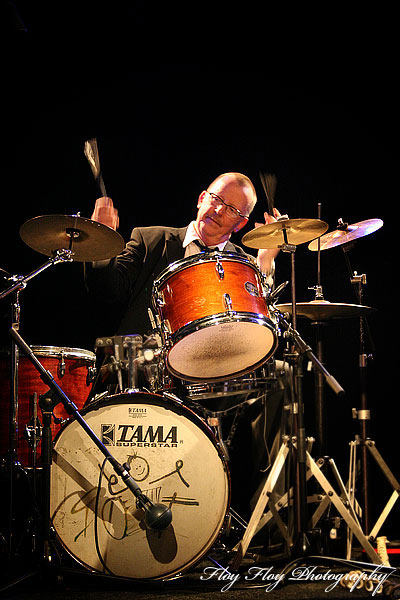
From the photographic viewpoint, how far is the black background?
3.74 meters

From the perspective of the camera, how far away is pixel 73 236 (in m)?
2.61

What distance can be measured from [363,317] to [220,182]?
45.4 inches

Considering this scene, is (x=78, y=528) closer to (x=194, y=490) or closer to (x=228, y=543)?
(x=194, y=490)

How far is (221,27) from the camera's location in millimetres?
3770

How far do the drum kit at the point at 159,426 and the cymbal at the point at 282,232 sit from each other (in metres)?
0.07

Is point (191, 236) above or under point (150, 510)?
above

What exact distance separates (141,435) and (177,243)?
1.38 metres

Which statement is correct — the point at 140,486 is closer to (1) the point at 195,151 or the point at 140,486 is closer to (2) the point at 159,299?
(2) the point at 159,299

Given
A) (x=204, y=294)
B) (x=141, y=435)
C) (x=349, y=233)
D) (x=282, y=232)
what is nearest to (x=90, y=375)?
(x=141, y=435)

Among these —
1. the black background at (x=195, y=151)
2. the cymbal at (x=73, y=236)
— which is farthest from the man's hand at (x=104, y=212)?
the black background at (x=195, y=151)

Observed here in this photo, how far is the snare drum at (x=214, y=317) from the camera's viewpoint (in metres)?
2.39

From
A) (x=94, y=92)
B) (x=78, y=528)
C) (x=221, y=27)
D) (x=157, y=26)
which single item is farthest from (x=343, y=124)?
(x=78, y=528)

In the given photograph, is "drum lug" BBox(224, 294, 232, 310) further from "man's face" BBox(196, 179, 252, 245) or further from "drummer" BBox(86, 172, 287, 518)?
"man's face" BBox(196, 179, 252, 245)

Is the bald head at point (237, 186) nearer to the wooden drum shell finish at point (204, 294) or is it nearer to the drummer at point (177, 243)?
the drummer at point (177, 243)
